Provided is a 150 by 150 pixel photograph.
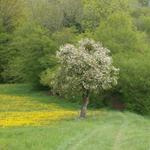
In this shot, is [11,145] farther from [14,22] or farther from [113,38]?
[14,22]

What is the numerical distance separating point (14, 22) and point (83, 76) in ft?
169

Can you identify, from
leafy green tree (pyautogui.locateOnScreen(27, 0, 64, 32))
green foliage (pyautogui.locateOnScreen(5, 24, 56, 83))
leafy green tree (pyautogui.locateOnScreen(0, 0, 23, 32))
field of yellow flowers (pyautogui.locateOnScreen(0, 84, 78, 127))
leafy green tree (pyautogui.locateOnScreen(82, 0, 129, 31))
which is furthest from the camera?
leafy green tree (pyautogui.locateOnScreen(0, 0, 23, 32))

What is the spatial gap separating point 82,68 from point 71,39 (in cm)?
3197

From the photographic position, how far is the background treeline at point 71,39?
51219 millimetres

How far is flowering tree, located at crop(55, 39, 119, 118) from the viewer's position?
4031cm

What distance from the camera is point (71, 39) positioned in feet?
237

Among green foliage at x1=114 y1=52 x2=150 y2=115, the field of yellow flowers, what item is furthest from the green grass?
green foliage at x1=114 y1=52 x2=150 y2=115

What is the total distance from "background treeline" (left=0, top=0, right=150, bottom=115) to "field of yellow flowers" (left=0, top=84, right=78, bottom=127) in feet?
6.53

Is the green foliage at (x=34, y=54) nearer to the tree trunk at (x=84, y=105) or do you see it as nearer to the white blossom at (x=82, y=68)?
the tree trunk at (x=84, y=105)

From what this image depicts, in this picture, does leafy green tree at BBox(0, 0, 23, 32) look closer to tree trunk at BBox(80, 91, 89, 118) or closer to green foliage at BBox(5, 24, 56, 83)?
green foliage at BBox(5, 24, 56, 83)

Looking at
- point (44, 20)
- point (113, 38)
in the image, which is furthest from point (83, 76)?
Answer: point (44, 20)

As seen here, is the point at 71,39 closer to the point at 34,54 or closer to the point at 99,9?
the point at 34,54

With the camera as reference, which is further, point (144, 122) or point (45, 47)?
point (45, 47)

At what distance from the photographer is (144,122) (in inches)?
1586
